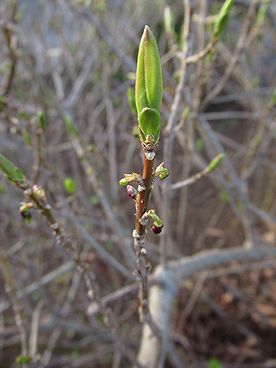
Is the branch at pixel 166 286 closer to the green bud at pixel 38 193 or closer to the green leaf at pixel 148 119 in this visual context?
the green bud at pixel 38 193

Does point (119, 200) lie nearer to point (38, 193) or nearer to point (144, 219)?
point (38, 193)

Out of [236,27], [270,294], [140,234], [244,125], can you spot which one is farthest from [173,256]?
[244,125]

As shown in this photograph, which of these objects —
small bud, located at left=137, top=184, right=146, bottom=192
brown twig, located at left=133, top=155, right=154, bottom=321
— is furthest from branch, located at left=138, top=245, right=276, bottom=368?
small bud, located at left=137, top=184, right=146, bottom=192

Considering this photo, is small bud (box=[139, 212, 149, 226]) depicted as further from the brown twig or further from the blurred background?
the blurred background

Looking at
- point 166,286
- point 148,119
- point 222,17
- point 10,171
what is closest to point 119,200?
point 166,286

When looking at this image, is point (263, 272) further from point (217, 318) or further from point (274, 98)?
point (274, 98)
